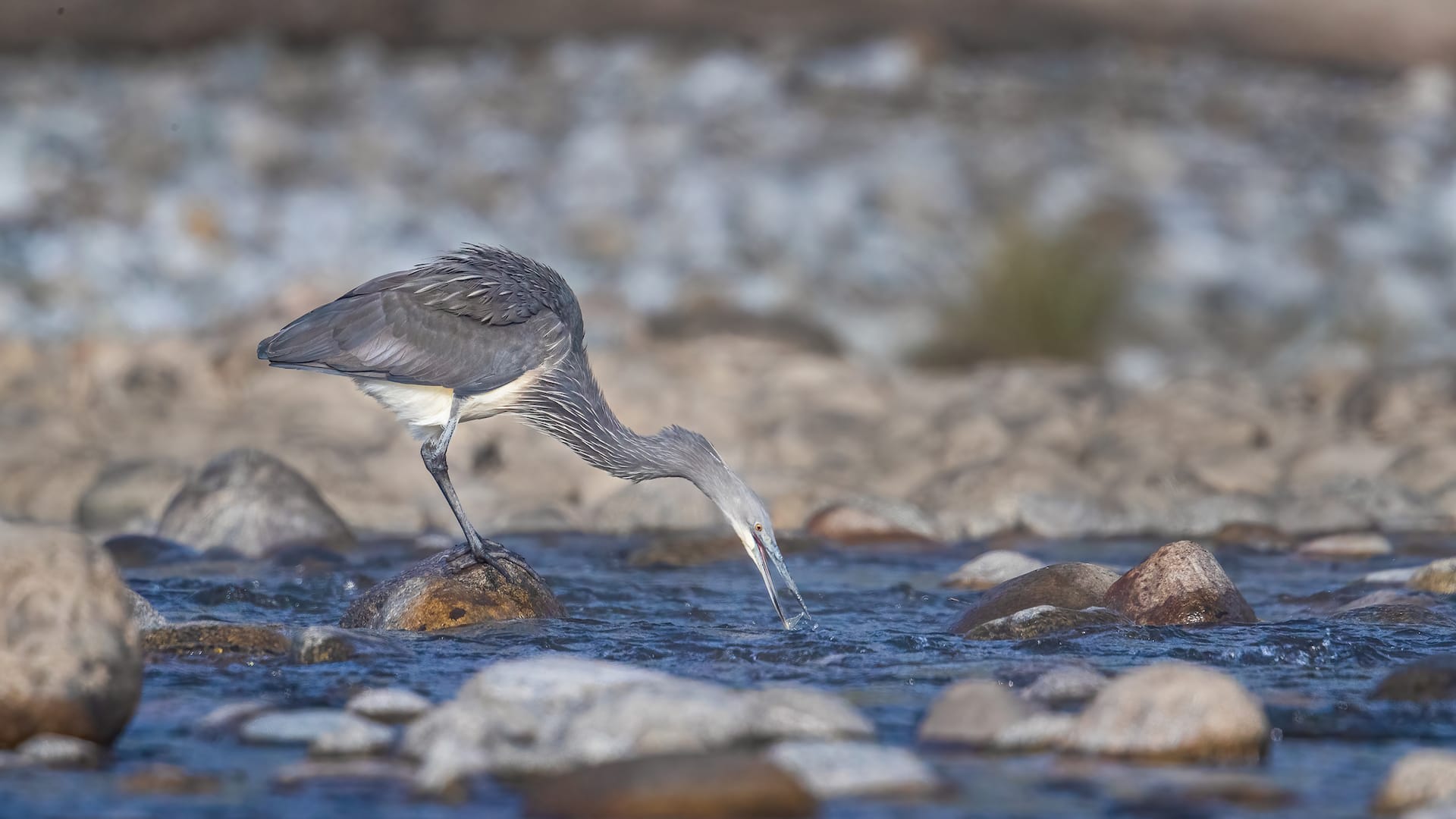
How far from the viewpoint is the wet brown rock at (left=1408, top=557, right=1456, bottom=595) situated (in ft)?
22.2

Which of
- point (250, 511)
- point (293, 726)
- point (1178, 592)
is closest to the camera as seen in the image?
point (293, 726)

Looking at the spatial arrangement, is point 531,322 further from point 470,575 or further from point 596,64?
point 596,64

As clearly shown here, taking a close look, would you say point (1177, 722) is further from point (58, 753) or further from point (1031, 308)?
point (1031, 308)

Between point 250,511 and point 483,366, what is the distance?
6.54 feet

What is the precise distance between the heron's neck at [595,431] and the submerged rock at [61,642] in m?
2.70

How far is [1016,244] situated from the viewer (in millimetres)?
13633

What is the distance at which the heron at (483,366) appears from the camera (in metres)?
6.60

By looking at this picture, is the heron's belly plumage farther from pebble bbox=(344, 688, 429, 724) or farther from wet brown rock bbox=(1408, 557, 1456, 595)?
wet brown rock bbox=(1408, 557, 1456, 595)

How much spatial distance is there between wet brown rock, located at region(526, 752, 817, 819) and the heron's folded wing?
3010 mm

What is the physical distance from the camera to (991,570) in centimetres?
723

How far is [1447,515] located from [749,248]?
7250 millimetres

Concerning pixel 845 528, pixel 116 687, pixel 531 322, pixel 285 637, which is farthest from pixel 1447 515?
pixel 116 687

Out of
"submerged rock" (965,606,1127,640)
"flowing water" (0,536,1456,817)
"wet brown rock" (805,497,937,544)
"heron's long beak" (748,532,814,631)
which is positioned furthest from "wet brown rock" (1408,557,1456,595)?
"wet brown rock" (805,497,937,544)

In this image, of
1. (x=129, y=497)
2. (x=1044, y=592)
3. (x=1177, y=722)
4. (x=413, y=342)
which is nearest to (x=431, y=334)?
(x=413, y=342)
